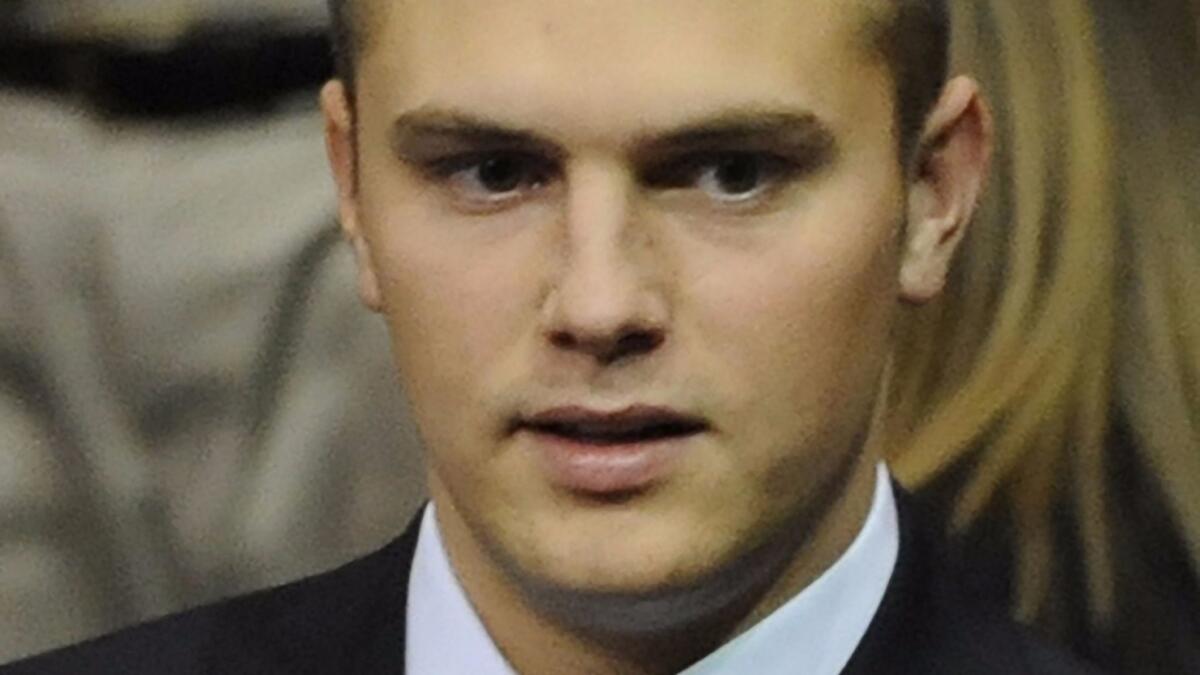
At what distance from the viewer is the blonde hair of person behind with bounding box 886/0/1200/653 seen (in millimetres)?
1060

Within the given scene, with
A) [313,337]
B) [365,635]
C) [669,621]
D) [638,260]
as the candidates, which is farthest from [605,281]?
[313,337]

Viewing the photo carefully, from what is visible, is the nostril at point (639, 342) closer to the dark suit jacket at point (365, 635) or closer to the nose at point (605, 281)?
the nose at point (605, 281)

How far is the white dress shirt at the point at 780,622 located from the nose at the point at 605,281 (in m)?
0.14

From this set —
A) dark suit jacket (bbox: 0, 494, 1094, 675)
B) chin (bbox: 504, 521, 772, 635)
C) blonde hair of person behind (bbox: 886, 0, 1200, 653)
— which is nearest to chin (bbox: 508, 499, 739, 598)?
chin (bbox: 504, 521, 772, 635)

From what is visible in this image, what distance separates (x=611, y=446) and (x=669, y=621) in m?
0.09

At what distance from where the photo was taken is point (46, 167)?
1.07m

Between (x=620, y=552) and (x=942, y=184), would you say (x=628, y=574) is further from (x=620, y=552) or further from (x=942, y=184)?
(x=942, y=184)

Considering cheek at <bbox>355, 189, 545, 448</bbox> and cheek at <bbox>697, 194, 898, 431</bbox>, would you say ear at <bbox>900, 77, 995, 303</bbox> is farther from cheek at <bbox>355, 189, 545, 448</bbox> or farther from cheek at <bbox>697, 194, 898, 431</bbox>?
cheek at <bbox>355, 189, 545, 448</bbox>

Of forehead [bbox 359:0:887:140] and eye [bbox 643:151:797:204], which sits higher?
forehead [bbox 359:0:887:140]

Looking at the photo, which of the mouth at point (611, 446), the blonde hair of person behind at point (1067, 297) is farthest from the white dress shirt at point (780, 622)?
the blonde hair of person behind at point (1067, 297)

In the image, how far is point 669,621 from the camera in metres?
0.70

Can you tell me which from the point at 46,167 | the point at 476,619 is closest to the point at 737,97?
the point at 476,619

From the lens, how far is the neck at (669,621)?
71 centimetres

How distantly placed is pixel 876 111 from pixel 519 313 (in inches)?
5.9
